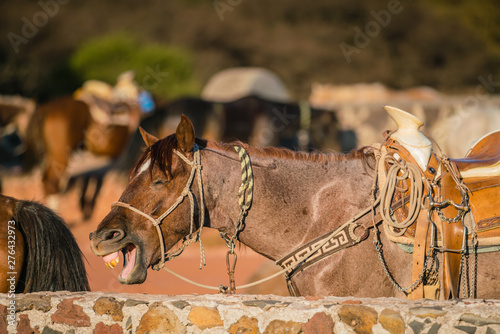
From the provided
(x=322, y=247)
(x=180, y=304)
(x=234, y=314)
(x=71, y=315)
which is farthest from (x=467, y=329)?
(x=71, y=315)

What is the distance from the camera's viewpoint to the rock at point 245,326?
8.04 feet

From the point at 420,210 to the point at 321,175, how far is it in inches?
21.3

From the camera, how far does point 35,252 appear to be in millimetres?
3109

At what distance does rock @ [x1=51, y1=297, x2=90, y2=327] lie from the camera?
2.57m

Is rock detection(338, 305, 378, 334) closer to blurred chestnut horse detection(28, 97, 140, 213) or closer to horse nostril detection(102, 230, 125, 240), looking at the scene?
horse nostril detection(102, 230, 125, 240)

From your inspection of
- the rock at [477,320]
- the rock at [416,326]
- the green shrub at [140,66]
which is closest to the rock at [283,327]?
the rock at [416,326]

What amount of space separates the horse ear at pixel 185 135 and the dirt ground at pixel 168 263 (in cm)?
99

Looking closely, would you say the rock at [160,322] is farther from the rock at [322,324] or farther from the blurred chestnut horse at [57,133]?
the blurred chestnut horse at [57,133]

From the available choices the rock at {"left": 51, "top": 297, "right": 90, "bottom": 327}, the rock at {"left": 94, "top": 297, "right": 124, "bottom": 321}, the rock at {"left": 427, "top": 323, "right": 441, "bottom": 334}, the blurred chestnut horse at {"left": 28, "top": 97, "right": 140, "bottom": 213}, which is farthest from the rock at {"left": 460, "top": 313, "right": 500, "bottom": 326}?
the blurred chestnut horse at {"left": 28, "top": 97, "right": 140, "bottom": 213}

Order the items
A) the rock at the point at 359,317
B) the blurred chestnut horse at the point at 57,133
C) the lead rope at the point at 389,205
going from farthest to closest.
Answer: the blurred chestnut horse at the point at 57,133 → the lead rope at the point at 389,205 → the rock at the point at 359,317

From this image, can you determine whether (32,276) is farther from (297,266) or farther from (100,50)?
(100,50)

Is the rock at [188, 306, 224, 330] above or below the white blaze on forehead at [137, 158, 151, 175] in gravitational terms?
below

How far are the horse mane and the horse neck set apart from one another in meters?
0.06

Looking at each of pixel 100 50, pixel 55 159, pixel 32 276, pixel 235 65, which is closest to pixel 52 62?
pixel 100 50
